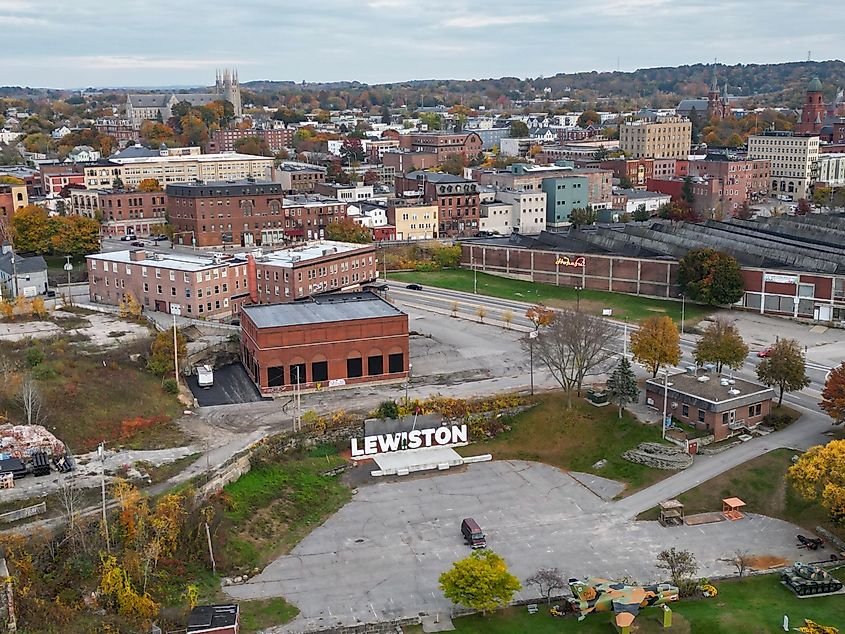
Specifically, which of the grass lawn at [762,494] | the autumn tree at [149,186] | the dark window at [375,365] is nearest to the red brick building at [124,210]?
the autumn tree at [149,186]

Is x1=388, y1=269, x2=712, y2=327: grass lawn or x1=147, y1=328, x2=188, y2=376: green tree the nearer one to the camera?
x1=147, y1=328, x2=188, y2=376: green tree

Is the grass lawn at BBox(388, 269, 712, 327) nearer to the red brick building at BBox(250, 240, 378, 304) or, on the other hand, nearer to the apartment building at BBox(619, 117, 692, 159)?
the red brick building at BBox(250, 240, 378, 304)

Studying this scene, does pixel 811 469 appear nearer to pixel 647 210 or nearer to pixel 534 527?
pixel 534 527

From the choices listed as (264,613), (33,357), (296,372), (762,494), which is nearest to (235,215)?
(296,372)

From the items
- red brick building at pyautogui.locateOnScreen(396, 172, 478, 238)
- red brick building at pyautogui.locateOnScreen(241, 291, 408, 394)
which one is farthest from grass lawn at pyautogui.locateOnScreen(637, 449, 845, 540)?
red brick building at pyautogui.locateOnScreen(396, 172, 478, 238)

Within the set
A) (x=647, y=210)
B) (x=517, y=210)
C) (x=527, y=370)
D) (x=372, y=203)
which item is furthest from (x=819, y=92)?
(x=527, y=370)

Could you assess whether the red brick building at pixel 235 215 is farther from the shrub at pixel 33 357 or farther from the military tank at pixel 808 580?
the military tank at pixel 808 580
